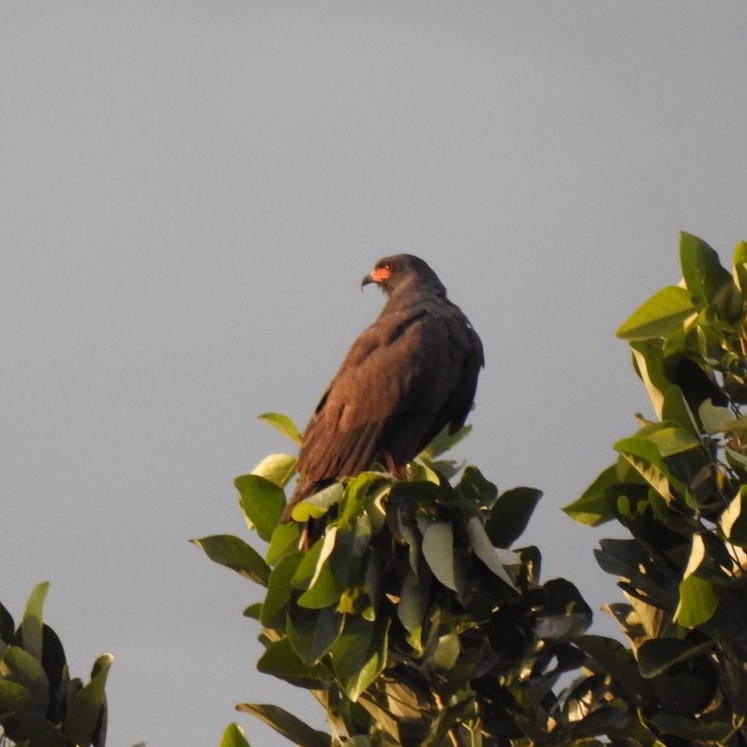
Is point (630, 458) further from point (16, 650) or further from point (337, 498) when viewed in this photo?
point (16, 650)

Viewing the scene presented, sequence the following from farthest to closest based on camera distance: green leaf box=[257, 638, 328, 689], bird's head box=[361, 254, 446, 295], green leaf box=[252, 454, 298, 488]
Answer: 1. bird's head box=[361, 254, 446, 295]
2. green leaf box=[252, 454, 298, 488]
3. green leaf box=[257, 638, 328, 689]

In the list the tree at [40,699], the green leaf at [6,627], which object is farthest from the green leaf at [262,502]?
the green leaf at [6,627]

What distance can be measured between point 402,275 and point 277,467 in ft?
7.33

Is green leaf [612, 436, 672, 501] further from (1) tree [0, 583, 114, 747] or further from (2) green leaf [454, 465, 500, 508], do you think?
(1) tree [0, 583, 114, 747]

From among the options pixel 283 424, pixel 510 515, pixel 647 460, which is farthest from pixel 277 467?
pixel 647 460

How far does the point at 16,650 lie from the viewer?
5.20 meters

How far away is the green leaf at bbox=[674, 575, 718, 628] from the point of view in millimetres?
4820

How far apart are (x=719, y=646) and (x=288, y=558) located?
1.51 m

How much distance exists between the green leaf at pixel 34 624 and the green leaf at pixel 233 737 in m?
0.76

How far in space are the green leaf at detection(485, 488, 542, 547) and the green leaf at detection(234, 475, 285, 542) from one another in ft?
2.72

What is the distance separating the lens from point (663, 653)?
507 cm

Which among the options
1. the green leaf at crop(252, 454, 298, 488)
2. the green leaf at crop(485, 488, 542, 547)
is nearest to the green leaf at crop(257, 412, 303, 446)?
the green leaf at crop(252, 454, 298, 488)

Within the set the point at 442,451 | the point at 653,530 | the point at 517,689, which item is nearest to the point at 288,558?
the point at 517,689

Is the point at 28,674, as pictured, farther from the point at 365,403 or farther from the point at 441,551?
the point at 365,403
